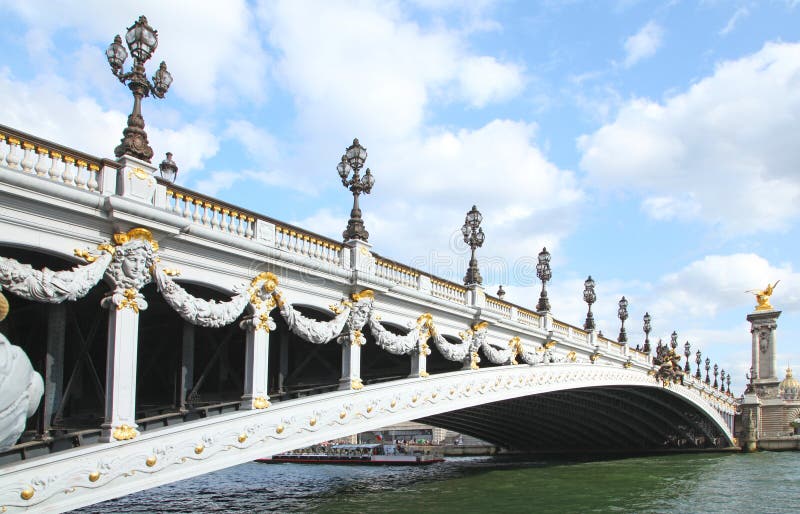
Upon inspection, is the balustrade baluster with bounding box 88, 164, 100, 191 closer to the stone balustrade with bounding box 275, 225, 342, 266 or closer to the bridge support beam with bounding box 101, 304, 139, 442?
the bridge support beam with bounding box 101, 304, 139, 442

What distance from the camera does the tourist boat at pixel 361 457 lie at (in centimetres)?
5462

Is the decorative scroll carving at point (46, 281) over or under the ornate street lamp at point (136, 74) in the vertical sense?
under

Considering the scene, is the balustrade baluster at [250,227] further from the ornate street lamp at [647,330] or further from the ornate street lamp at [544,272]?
the ornate street lamp at [647,330]

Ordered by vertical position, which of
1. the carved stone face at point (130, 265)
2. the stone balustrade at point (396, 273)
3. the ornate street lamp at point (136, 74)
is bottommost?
the carved stone face at point (130, 265)

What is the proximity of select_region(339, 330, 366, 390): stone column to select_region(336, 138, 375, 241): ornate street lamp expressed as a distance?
106 inches

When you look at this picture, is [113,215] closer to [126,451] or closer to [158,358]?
[126,451]

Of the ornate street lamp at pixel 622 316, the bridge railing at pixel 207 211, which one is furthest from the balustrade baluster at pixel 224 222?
the ornate street lamp at pixel 622 316

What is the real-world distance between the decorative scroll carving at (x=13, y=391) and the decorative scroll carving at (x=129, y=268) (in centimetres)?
372

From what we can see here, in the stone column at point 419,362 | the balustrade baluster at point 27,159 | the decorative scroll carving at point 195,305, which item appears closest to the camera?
the balustrade baluster at point 27,159

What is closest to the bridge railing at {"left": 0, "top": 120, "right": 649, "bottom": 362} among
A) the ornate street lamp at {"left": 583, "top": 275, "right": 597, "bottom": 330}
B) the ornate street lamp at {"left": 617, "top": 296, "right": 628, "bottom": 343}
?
the ornate street lamp at {"left": 583, "top": 275, "right": 597, "bottom": 330}

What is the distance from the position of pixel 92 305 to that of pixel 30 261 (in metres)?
3.31

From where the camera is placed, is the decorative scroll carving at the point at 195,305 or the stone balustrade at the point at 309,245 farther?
the stone balustrade at the point at 309,245

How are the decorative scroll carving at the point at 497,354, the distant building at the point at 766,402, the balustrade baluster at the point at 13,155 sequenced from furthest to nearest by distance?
the distant building at the point at 766,402 < the decorative scroll carving at the point at 497,354 < the balustrade baluster at the point at 13,155

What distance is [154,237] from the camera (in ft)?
48.4
